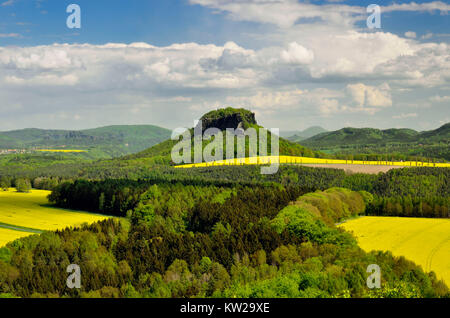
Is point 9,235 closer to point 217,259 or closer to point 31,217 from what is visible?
point 31,217

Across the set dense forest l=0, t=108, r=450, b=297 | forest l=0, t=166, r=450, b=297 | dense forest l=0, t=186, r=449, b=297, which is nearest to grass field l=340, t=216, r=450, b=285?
dense forest l=0, t=108, r=450, b=297

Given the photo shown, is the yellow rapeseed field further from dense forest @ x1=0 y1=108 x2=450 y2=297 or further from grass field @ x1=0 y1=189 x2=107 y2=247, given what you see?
dense forest @ x1=0 y1=108 x2=450 y2=297

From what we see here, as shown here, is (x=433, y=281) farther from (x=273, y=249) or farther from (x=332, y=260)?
(x=273, y=249)

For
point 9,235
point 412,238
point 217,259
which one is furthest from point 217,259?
point 9,235

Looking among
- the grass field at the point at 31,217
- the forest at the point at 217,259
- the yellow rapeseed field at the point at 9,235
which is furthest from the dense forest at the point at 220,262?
the grass field at the point at 31,217

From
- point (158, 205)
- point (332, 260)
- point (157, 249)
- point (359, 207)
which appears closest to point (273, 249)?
point (332, 260)
